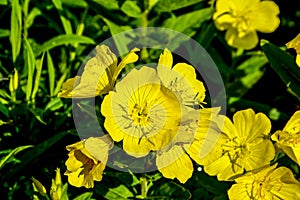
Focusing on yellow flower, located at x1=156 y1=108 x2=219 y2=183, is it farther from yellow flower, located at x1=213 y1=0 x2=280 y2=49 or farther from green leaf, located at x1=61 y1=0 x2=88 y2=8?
green leaf, located at x1=61 y1=0 x2=88 y2=8

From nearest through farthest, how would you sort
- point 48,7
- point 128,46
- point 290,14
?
point 128,46 < point 48,7 < point 290,14

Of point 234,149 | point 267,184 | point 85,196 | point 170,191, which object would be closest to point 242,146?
point 234,149

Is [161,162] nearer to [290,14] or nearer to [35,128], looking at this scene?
[35,128]

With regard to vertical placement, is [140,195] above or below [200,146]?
below

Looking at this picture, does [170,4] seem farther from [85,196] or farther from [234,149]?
[85,196]

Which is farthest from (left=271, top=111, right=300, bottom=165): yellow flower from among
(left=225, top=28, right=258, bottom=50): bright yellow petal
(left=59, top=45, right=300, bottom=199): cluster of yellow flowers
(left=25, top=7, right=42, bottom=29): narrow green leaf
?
(left=25, top=7, right=42, bottom=29): narrow green leaf

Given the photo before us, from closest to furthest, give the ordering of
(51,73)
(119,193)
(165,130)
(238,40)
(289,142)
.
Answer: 1. (165,130)
2. (289,142)
3. (119,193)
4. (51,73)
5. (238,40)

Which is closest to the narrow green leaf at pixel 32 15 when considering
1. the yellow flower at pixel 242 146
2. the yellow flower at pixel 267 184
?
the yellow flower at pixel 242 146

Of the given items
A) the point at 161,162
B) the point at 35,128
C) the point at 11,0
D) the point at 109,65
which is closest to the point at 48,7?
the point at 11,0
